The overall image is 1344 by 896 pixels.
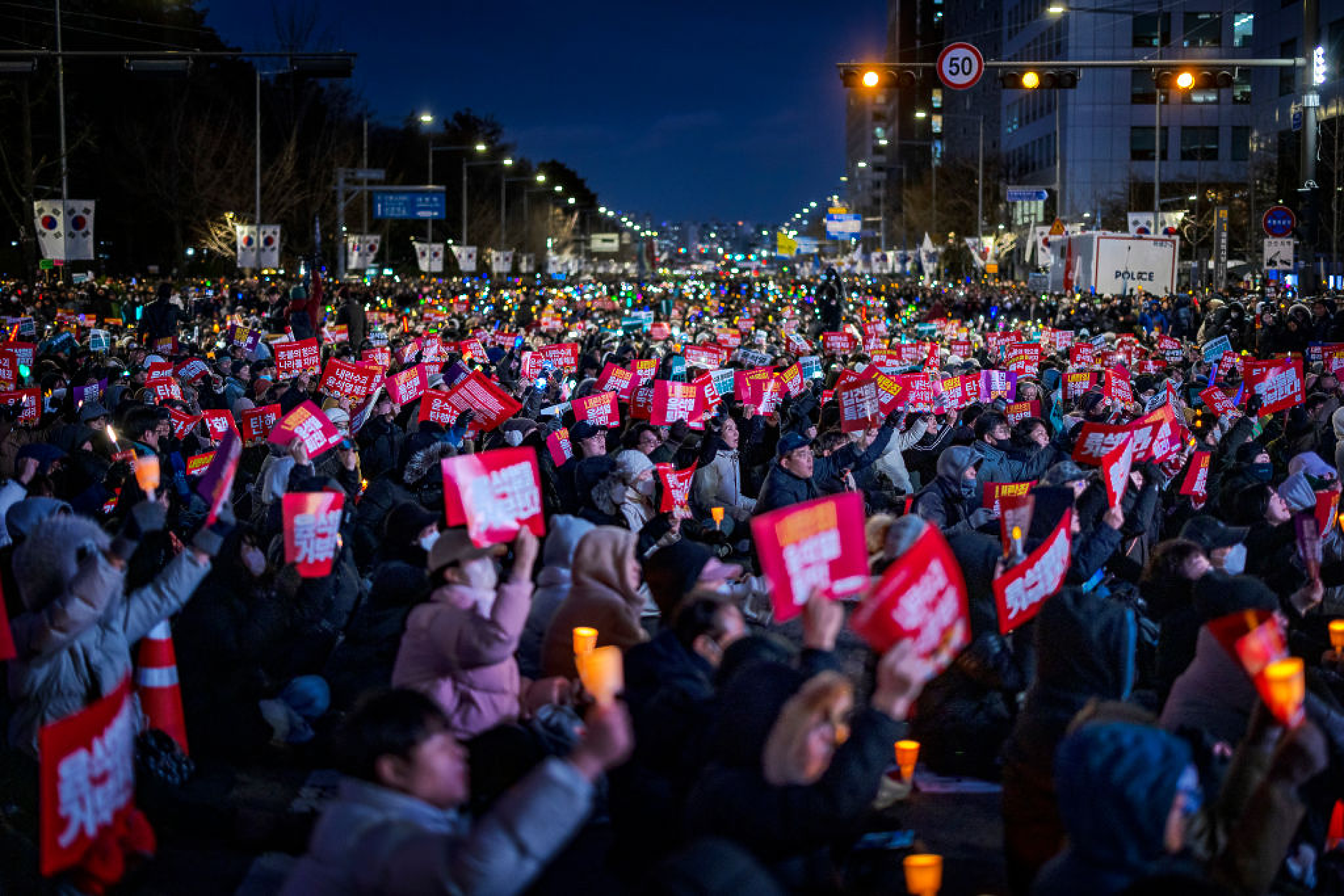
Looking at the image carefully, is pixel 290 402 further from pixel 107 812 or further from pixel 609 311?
pixel 609 311

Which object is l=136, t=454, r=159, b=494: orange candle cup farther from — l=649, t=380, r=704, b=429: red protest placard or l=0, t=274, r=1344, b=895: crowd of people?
l=649, t=380, r=704, b=429: red protest placard

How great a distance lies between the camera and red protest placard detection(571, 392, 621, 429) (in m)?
13.3

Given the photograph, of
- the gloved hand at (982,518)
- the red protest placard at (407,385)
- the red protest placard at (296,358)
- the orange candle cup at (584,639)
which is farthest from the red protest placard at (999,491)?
the red protest placard at (296,358)

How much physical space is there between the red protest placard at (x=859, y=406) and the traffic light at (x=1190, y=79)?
28.0 ft

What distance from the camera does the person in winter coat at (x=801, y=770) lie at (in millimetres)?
3682

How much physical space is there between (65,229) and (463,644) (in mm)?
23875

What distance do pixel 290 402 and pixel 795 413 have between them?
4849 mm

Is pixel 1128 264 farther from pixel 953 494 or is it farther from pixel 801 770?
pixel 801 770

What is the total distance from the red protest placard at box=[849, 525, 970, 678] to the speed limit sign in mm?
13260

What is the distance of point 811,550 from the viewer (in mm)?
4832

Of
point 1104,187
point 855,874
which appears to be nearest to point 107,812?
point 855,874

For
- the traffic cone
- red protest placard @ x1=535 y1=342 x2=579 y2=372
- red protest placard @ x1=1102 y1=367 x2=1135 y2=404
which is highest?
red protest placard @ x1=535 y1=342 x2=579 y2=372

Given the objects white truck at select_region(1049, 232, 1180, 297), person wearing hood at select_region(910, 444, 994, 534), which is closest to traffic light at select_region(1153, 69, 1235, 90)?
person wearing hood at select_region(910, 444, 994, 534)

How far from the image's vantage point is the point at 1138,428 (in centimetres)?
867
